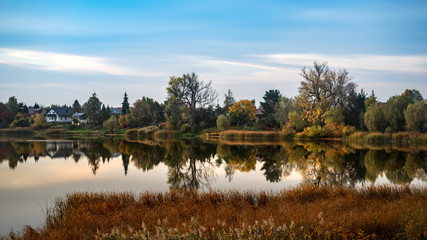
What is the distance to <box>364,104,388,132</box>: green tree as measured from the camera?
4719 centimetres

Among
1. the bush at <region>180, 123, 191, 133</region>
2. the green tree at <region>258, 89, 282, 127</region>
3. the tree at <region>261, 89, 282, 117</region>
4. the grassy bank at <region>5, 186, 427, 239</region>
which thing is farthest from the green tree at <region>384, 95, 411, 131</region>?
the grassy bank at <region>5, 186, 427, 239</region>

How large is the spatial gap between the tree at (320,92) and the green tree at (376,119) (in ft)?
19.7

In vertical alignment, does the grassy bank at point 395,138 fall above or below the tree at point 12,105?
below

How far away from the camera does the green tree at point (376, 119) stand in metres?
47.2

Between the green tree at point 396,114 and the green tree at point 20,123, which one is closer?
the green tree at point 396,114

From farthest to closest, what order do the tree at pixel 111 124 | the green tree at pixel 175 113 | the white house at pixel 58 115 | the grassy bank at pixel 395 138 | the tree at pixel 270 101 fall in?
the white house at pixel 58 115
the tree at pixel 111 124
the tree at pixel 270 101
the green tree at pixel 175 113
the grassy bank at pixel 395 138

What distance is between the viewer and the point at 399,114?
47062 mm

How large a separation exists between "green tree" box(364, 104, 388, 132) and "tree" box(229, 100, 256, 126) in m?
24.4

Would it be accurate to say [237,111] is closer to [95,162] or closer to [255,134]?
[255,134]

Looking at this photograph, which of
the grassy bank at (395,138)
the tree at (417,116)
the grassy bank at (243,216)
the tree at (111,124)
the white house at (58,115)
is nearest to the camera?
the grassy bank at (243,216)

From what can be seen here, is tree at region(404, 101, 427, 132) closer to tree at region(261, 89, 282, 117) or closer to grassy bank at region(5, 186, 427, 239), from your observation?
tree at region(261, 89, 282, 117)

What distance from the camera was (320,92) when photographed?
52.5m

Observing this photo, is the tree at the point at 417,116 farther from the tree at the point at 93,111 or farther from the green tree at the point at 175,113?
the tree at the point at 93,111

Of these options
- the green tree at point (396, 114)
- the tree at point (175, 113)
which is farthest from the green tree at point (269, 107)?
the green tree at point (396, 114)
